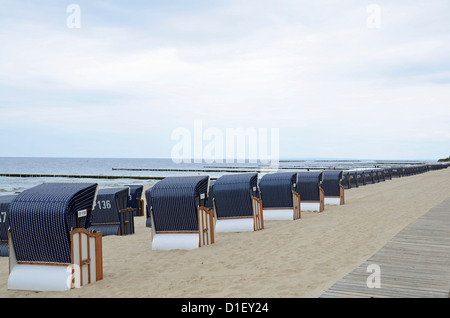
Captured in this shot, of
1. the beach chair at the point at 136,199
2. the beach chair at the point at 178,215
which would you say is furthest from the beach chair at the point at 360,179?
the beach chair at the point at 178,215

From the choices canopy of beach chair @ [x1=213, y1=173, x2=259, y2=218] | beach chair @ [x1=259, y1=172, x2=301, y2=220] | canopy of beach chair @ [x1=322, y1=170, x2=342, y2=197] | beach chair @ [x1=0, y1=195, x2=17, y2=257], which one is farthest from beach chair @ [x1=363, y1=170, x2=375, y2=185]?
beach chair @ [x1=0, y1=195, x2=17, y2=257]

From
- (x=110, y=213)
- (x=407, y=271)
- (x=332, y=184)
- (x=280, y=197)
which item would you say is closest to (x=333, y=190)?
(x=332, y=184)

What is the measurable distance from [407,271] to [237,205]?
8.38 metres

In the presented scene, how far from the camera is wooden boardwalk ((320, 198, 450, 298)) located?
7.43 metres

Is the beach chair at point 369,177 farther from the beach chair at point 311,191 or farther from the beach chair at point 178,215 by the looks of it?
the beach chair at point 178,215

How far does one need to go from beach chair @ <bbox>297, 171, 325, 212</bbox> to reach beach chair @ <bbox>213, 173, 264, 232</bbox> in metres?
6.28

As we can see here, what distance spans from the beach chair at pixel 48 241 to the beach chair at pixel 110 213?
7.25 m

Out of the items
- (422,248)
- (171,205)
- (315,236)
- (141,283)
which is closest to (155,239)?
(171,205)

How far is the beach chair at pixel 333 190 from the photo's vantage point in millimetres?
25578

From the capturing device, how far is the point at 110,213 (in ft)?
55.1

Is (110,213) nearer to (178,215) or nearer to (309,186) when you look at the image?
(178,215)

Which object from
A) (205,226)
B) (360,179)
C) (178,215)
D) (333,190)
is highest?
(178,215)

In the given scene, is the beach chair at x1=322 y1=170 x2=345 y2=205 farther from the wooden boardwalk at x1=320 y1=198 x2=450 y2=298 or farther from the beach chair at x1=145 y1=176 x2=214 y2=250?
the beach chair at x1=145 y1=176 x2=214 y2=250
